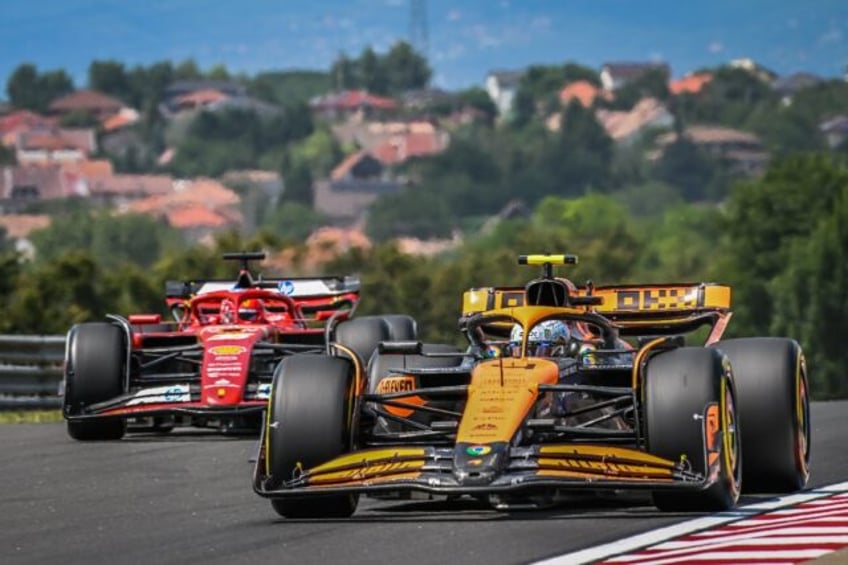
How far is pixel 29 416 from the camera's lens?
2906 cm

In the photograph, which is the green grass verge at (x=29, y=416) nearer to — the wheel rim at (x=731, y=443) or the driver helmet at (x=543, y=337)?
the driver helmet at (x=543, y=337)

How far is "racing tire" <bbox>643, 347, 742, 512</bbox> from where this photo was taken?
48.6ft

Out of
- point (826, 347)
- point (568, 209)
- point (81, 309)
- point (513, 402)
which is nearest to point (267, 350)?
point (513, 402)

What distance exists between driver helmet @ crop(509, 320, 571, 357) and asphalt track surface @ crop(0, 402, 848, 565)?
130 cm

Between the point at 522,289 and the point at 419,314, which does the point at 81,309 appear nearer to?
the point at 419,314

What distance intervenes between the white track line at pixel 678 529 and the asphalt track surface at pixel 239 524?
0.45ft

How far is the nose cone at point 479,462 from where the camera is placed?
14539 mm

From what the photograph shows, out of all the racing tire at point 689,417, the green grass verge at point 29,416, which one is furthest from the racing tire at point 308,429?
the green grass verge at point 29,416

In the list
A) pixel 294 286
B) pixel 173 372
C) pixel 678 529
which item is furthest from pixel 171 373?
pixel 678 529

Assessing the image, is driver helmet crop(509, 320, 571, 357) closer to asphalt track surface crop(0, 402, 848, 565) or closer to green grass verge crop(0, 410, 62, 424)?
asphalt track surface crop(0, 402, 848, 565)

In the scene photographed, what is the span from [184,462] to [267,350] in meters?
3.65

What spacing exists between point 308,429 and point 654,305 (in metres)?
5.45

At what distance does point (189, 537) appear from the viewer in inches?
576

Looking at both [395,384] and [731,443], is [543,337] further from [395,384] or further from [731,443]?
[731,443]
